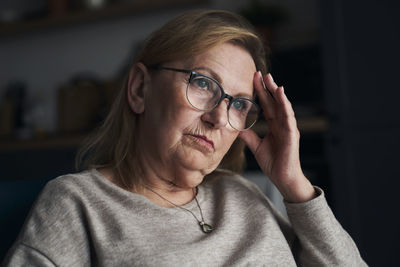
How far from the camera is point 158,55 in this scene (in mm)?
956

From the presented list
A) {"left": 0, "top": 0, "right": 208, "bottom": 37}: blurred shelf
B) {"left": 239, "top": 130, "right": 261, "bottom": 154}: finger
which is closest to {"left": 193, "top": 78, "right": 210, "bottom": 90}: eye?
{"left": 239, "top": 130, "right": 261, "bottom": 154}: finger

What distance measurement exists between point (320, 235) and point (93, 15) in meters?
2.95

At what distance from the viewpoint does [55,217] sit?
0.79m

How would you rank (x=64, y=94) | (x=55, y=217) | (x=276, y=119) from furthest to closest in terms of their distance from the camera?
(x=64, y=94)
(x=276, y=119)
(x=55, y=217)

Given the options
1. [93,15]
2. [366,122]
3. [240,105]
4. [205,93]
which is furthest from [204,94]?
[93,15]

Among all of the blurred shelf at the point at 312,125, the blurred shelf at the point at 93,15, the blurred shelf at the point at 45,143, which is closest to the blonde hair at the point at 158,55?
the blurred shelf at the point at 312,125

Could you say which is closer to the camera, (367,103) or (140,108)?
(140,108)

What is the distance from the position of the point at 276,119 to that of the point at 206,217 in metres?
0.31

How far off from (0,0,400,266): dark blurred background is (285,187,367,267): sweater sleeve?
2.07 feet

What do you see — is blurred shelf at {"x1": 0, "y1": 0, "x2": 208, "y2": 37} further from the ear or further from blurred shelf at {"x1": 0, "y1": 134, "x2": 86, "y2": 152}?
the ear

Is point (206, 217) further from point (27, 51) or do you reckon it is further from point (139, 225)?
point (27, 51)

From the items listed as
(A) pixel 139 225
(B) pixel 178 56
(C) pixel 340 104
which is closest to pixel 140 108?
(B) pixel 178 56

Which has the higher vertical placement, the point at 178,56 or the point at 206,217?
the point at 178,56

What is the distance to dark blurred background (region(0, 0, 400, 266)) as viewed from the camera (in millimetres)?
2002
